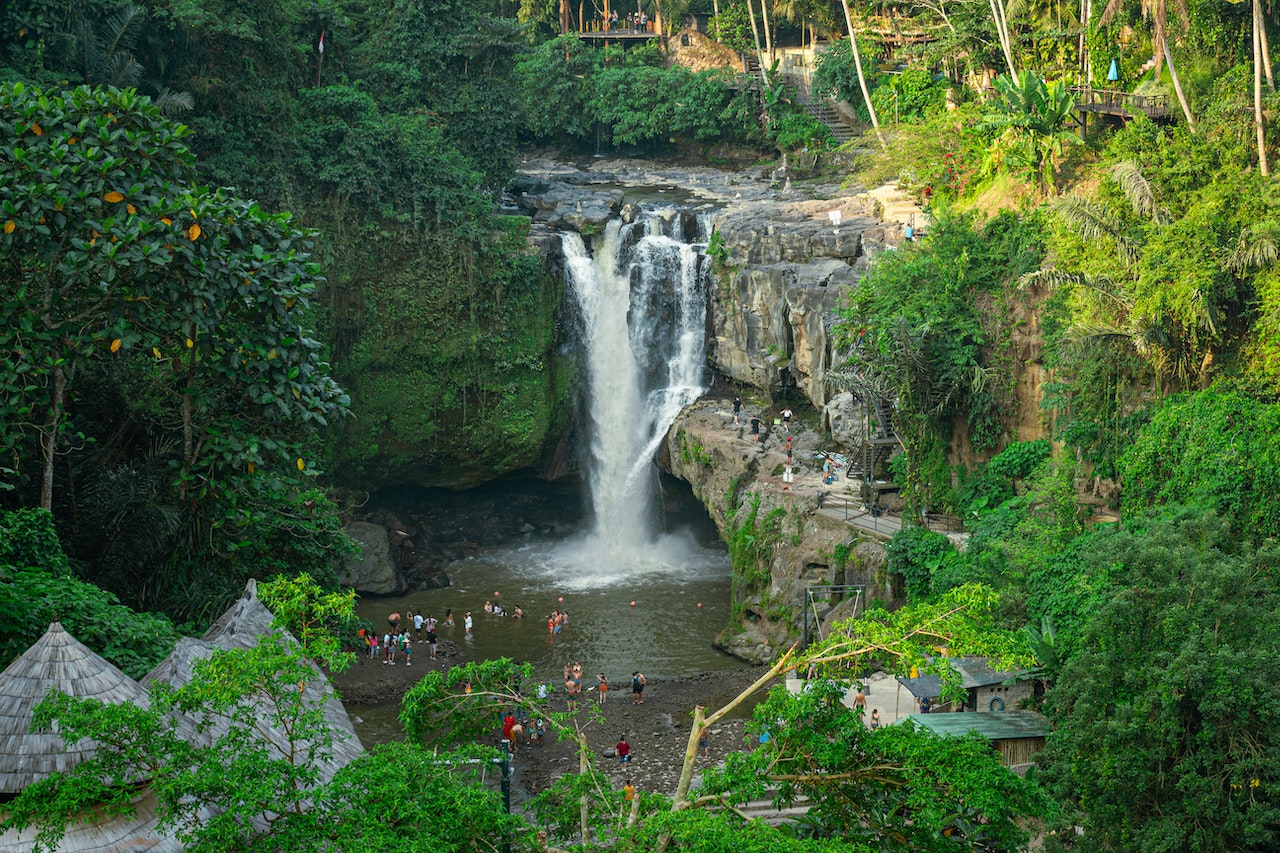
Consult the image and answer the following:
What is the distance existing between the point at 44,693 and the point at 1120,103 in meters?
27.7

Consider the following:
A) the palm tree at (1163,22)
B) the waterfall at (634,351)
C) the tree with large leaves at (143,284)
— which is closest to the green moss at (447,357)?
the waterfall at (634,351)

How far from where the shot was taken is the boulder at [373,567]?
37.7m

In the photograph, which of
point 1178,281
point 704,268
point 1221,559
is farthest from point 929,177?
point 1221,559

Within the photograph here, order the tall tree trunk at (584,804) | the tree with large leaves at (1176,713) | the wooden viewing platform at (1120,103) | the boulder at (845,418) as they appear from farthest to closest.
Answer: the boulder at (845,418) → the wooden viewing platform at (1120,103) → the tree with large leaves at (1176,713) → the tall tree trunk at (584,804)

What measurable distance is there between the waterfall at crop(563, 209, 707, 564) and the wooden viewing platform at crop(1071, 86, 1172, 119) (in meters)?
13.8

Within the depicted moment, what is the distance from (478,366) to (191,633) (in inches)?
869

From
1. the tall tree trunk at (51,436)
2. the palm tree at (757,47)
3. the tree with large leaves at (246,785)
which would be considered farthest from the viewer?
the palm tree at (757,47)

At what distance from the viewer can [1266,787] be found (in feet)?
57.6

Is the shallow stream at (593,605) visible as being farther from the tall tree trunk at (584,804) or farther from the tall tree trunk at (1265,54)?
the tall tree trunk at (1265,54)

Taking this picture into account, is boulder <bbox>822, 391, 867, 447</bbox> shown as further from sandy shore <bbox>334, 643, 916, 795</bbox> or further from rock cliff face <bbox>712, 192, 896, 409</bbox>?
sandy shore <bbox>334, 643, 916, 795</bbox>

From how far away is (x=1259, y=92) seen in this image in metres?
26.1

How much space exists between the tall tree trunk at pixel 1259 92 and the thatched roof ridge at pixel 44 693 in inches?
961

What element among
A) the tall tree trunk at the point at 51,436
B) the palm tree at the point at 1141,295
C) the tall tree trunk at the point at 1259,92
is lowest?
the tall tree trunk at the point at 51,436

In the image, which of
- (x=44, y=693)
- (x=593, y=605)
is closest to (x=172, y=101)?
(x=593, y=605)
